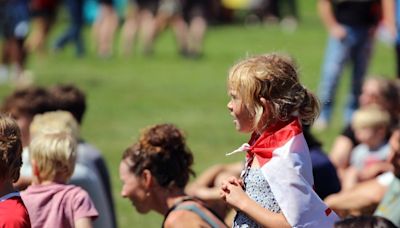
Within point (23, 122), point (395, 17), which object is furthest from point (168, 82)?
point (23, 122)

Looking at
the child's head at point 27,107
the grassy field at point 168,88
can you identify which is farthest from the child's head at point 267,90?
the grassy field at point 168,88

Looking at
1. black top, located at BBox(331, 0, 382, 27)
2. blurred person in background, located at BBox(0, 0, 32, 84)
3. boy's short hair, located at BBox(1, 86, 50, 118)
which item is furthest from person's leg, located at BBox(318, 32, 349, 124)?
blurred person in background, located at BBox(0, 0, 32, 84)

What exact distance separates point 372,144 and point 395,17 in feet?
9.20

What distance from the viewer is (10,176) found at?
4137 mm

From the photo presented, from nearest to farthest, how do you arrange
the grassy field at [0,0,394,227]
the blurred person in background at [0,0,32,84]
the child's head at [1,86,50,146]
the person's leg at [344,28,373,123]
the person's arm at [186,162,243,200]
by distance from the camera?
the child's head at [1,86,50,146], the person's arm at [186,162,243,200], the grassy field at [0,0,394,227], the person's leg at [344,28,373,123], the blurred person in background at [0,0,32,84]

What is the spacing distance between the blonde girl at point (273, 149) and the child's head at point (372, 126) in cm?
374

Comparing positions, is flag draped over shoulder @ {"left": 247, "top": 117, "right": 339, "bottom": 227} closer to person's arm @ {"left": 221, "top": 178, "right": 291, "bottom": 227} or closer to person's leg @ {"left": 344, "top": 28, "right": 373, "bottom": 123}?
person's arm @ {"left": 221, "top": 178, "right": 291, "bottom": 227}

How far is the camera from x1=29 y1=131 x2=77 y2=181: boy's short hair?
16.5 feet

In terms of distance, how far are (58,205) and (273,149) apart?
1.34 m

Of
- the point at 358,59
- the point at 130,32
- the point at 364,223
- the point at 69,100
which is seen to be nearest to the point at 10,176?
the point at 364,223

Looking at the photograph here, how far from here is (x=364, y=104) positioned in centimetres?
889

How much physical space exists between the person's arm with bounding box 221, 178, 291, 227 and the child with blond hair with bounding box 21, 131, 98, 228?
3.28 ft

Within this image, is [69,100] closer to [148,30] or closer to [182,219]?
[182,219]

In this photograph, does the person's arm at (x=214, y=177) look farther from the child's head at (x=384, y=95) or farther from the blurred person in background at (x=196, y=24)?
the blurred person in background at (x=196, y=24)
